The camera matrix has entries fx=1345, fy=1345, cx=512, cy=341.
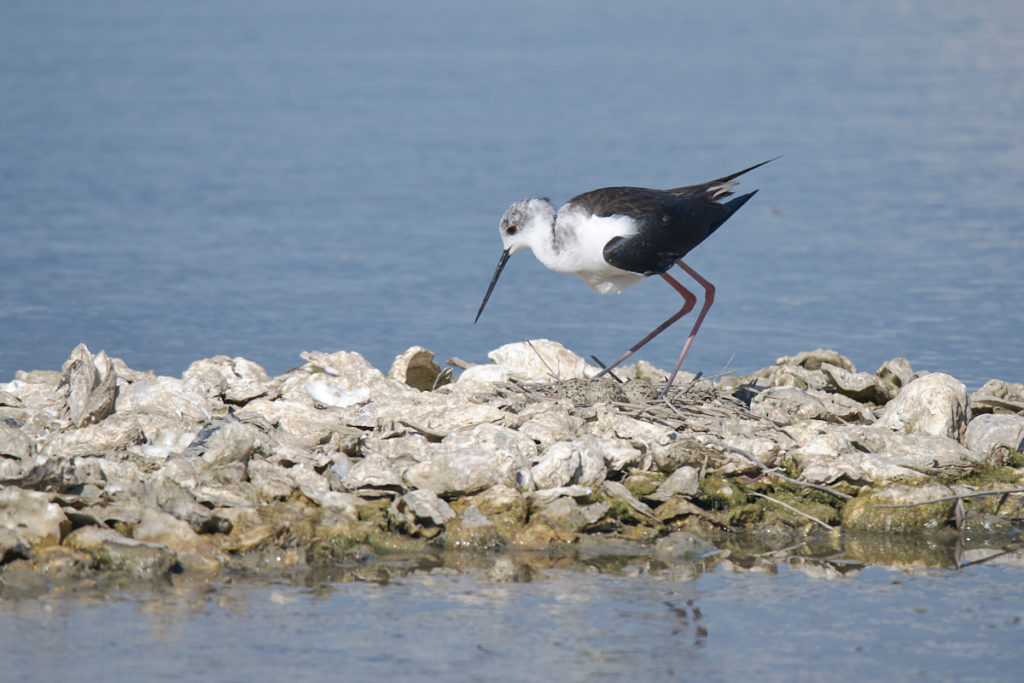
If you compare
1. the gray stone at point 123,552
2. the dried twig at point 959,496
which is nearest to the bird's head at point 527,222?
the dried twig at point 959,496

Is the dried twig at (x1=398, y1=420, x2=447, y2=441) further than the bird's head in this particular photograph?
No

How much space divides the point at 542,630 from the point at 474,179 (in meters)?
10.4

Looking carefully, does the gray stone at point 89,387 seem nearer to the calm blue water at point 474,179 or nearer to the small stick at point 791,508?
the calm blue water at point 474,179

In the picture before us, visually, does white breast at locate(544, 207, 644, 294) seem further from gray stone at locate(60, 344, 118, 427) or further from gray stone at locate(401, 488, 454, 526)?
gray stone at locate(60, 344, 118, 427)

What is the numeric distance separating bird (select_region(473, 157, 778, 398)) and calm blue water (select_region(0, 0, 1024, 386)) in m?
2.03

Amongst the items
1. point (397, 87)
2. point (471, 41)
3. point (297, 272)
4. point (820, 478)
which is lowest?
point (820, 478)

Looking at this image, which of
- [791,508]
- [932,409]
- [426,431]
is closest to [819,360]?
[932,409]

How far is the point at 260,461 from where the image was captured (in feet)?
21.3

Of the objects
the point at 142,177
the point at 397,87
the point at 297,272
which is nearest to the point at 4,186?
the point at 142,177

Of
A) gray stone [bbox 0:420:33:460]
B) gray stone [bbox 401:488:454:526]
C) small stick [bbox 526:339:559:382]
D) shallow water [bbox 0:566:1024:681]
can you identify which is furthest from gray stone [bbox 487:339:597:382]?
gray stone [bbox 0:420:33:460]

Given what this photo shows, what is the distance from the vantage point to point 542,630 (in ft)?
17.0

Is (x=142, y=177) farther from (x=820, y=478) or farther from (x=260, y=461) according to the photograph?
(x=820, y=478)

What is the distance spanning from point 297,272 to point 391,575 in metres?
6.78

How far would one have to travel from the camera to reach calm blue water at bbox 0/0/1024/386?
10.8 meters
